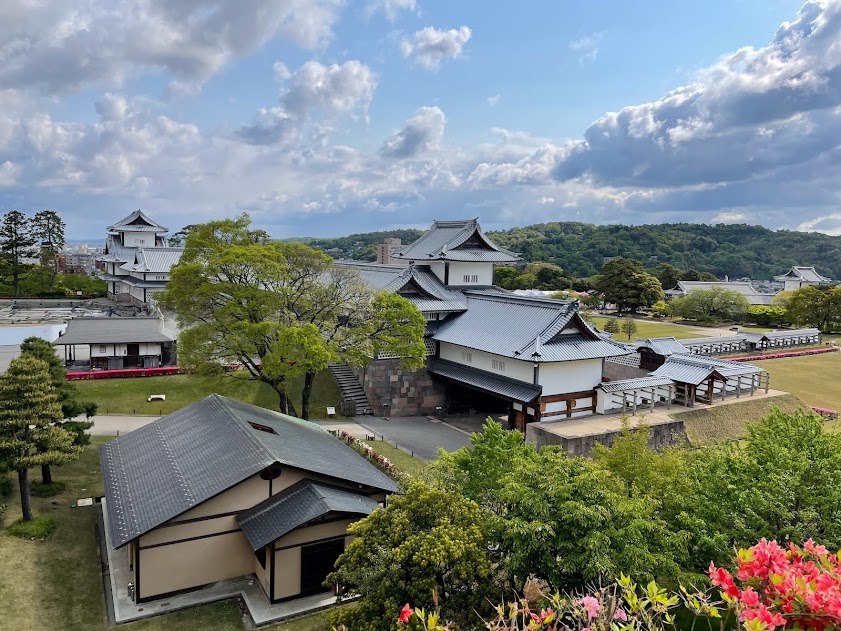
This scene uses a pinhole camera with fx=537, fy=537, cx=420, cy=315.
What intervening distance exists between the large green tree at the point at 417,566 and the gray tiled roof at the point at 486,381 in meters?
14.1

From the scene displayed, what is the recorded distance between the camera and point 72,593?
12.6 meters

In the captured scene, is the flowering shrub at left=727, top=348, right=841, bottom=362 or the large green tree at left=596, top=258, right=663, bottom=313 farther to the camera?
the large green tree at left=596, top=258, right=663, bottom=313

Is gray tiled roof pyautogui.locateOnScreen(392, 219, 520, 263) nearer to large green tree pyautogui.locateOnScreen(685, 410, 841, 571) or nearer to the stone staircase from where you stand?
the stone staircase

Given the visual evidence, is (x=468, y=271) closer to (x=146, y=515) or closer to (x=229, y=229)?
(x=229, y=229)

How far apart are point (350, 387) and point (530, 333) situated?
414 inches

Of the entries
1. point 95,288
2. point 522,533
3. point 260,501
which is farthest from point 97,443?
point 95,288

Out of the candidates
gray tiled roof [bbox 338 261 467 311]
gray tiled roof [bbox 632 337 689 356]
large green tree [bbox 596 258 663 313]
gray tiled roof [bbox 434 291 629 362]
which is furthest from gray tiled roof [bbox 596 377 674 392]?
large green tree [bbox 596 258 663 313]


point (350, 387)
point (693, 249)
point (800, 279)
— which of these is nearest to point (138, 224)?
point (350, 387)

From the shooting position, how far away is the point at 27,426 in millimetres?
14750

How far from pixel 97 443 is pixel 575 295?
68.8m

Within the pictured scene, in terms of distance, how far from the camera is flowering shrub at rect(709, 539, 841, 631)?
475cm

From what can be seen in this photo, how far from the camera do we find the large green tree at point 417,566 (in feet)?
30.1

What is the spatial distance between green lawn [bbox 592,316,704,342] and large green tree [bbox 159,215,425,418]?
33.8 meters

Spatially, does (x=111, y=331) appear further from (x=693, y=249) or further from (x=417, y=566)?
(x=693, y=249)
